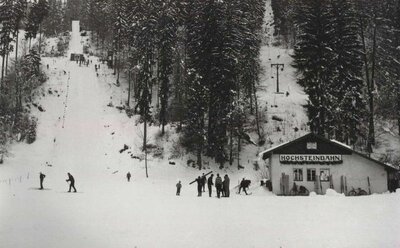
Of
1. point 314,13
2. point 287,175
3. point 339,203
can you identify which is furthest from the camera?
point 314,13

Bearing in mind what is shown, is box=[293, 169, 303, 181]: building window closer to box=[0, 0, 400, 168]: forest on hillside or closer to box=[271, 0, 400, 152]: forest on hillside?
box=[271, 0, 400, 152]: forest on hillside

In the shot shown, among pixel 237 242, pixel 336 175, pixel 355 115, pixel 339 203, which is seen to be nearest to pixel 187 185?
pixel 336 175

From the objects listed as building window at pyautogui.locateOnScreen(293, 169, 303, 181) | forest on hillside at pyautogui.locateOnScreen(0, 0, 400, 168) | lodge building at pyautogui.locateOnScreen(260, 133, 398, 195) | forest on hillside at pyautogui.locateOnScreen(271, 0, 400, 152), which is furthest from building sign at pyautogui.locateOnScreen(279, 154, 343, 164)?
forest on hillside at pyautogui.locateOnScreen(0, 0, 400, 168)

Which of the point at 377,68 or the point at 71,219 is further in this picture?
the point at 377,68

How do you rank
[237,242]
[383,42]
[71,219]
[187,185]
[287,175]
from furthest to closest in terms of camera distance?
[383,42] → [187,185] → [287,175] → [71,219] → [237,242]

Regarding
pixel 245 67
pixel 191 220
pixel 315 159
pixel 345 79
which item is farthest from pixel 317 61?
pixel 191 220

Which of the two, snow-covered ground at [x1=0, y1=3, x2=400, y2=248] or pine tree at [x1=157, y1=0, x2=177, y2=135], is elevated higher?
pine tree at [x1=157, y1=0, x2=177, y2=135]

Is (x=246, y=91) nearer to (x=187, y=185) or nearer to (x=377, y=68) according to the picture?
(x=377, y=68)

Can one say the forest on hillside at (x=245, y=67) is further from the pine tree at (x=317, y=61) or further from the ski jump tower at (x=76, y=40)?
the ski jump tower at (x=76, y=40)

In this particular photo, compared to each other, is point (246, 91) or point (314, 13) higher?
point (314, 13)
